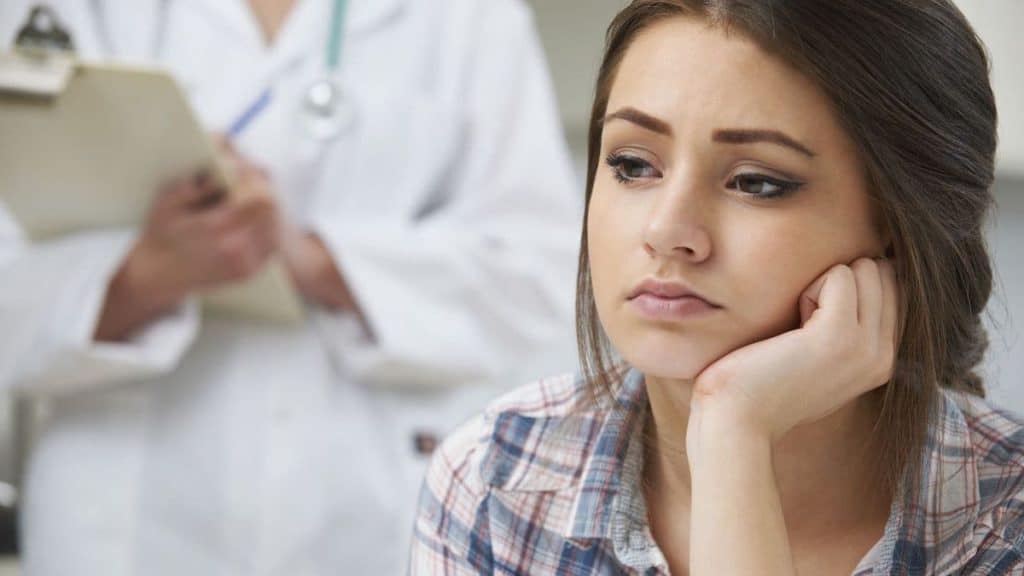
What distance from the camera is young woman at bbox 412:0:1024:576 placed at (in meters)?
0.69

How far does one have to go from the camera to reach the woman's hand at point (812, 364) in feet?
2.34

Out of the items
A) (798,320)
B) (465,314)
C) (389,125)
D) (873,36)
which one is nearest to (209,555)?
(465,314)

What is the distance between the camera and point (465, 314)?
4.33ft

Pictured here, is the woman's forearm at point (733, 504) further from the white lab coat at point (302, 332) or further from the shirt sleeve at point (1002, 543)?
the white lab coat at point (302, 332)

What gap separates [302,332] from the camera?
1.25m

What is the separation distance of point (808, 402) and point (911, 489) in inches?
4.4

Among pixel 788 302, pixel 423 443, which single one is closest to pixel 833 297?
pixel 788 302

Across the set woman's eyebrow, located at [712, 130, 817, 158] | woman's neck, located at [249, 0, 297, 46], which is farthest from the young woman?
woman's neck, located at [249, 0, 297, 46]

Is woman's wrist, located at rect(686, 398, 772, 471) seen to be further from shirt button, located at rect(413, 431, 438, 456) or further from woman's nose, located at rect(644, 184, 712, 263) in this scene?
shirt button, located at rect(413, 431, 438, 456)

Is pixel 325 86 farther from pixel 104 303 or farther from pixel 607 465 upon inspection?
pixel 607 465

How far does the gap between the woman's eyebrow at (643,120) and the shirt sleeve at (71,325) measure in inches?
23.6

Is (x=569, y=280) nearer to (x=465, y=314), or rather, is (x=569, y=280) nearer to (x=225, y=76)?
(x=465, y=314)

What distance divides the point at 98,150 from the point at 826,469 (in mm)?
680

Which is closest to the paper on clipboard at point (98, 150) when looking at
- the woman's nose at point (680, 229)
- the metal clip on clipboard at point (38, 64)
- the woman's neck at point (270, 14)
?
the metal clip on clipboard at point (38, 64)
